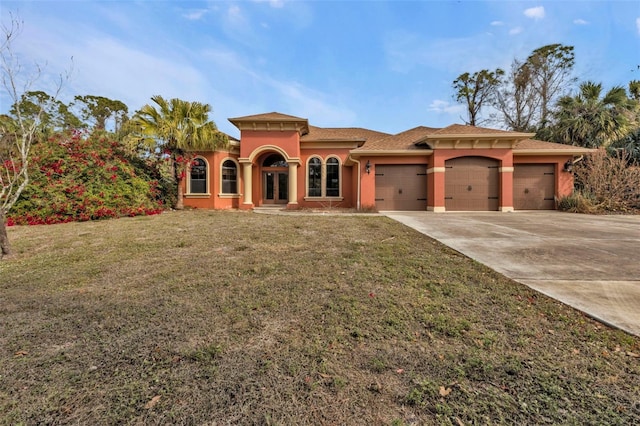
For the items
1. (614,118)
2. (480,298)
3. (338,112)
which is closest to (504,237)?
(480,298)

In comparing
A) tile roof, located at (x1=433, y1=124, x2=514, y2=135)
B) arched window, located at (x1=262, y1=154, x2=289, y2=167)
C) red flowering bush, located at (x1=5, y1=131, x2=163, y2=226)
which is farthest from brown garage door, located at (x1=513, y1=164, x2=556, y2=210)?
red flowering bush, located at (x1=5, y1=131, x2=163, y2=226)

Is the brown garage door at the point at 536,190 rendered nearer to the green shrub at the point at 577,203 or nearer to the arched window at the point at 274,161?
the green shrub at the point at 577,203

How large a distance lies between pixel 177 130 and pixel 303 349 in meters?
13.4

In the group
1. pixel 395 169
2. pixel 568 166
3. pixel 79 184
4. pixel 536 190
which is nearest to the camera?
pixel 79 184

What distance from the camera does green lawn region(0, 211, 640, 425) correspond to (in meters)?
1.58

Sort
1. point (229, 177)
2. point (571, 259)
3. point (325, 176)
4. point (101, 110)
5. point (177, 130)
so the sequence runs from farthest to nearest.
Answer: point (101, 110), point (325, 176), point (229, 177), point (177, 130), point (571, 259)

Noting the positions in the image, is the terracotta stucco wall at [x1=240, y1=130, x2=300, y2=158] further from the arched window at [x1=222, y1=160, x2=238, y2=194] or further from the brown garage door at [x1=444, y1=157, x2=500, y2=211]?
the brown garage door at [x1=444, y1=157, x2=500, y2=211]

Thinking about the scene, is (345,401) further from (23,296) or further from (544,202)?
(544,202)

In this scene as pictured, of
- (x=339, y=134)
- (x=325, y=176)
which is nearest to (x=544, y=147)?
(x=339, y=134)

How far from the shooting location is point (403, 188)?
13773 mm

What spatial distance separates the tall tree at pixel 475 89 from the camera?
26.6 meters

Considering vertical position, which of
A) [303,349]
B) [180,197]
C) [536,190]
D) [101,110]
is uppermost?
[101,110]

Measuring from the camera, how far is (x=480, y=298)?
3.02 m

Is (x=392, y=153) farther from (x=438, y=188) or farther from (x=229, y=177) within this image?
(x=229, y=177)
